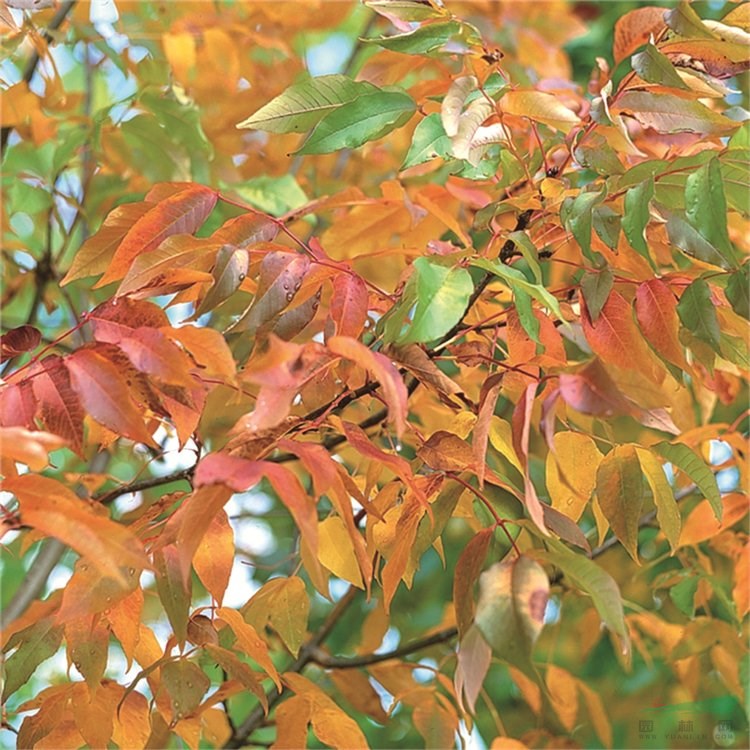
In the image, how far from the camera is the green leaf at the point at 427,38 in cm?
57

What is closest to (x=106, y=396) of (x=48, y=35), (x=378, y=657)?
(x=378, y=657)

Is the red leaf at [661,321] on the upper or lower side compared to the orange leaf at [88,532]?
lower

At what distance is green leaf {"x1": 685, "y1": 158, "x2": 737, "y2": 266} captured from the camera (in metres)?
0.51

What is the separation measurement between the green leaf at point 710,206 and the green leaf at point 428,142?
0.46ft

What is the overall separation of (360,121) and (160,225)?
0.40 ft

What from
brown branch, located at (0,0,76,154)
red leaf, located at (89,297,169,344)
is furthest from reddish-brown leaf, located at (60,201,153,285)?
brown branch, located at (0,0,76,154)

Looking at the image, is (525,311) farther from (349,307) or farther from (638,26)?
(638,26)

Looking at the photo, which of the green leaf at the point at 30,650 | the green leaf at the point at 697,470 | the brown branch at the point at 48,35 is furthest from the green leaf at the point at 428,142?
the brown branch at the point at 48,35

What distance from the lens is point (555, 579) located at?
911mm

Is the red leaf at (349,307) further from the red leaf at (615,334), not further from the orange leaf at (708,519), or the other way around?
the orange leaf at (708,519)

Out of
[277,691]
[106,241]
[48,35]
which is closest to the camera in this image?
[106,241]

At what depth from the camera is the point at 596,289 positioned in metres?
0.56

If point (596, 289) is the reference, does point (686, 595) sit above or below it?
below

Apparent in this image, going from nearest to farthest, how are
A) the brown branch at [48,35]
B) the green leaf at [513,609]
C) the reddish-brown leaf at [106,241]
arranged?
1. the green leaf at [513,609]
2. the reddish-brown leaf at [106,241]
3. the brown branch at [48,35]
